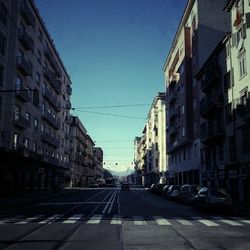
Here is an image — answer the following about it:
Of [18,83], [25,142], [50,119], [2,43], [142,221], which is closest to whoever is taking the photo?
[142,221]

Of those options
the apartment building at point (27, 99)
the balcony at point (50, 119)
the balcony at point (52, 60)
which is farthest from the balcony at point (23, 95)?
the balcony at point (52, 60)

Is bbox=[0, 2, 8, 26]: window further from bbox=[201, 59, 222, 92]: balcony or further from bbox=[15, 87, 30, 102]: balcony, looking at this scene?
bbox=[201, 59, 222, 92]: balcony

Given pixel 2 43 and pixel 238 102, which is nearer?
pixel 238 102

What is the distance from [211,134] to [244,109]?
9.23 m

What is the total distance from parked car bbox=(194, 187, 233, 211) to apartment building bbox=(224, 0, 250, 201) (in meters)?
8.89

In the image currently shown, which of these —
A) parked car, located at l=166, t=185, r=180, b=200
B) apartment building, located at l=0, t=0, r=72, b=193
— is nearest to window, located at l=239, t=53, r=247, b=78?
parked car, located at l=166, t=185, r=180, b=200

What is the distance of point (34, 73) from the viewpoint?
54469 mm

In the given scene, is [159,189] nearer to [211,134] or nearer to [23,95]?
[211,134]

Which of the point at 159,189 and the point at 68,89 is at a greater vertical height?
the point at 68,89

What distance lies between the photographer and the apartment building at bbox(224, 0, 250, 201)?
32.4m

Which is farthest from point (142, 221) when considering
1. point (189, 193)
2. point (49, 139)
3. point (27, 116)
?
point (49, 139)

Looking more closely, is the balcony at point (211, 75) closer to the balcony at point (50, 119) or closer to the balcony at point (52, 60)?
the balcony at point (50, 119)

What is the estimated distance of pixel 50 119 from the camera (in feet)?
211

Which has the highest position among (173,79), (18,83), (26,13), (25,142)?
(26,13)
